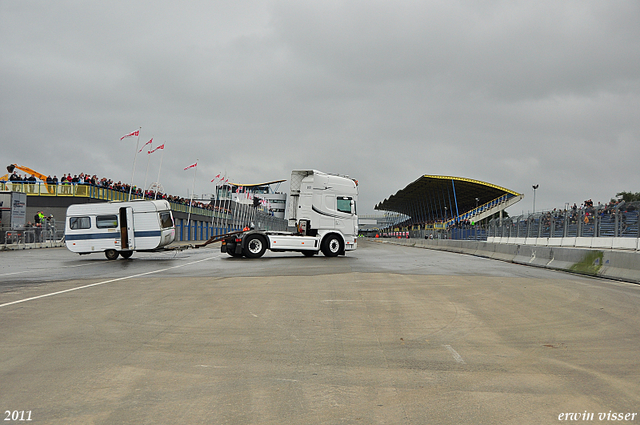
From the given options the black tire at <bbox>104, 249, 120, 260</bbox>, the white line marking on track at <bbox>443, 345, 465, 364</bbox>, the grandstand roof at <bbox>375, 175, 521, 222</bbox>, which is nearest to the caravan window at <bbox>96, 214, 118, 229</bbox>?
the black tire at <bbox>104, 249, 120, 260</bbox>

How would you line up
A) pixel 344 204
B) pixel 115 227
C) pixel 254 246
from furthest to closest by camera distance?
pixel 344 204 < pixel 254 246 < pixel 115 227

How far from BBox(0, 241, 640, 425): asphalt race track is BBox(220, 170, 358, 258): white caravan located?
15.3 meters

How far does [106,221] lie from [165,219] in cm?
258

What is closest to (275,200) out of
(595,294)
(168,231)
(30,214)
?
(30,214)

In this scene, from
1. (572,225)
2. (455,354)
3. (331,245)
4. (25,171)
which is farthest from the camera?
(25,171)

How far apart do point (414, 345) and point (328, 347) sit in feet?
3.29

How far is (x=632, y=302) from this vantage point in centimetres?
1029

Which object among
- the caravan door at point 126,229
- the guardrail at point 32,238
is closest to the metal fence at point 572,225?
the caravan door at point 126,229

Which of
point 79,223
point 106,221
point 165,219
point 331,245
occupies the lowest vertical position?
point 331,245

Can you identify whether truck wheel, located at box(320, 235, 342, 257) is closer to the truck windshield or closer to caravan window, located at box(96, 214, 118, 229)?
the truck windshield

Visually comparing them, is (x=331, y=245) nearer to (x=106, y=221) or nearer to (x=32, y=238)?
(x=106, y=221)

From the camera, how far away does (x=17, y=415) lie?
13.5 ft

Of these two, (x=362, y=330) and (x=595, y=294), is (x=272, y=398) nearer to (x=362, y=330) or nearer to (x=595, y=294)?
(x=362, y=330)

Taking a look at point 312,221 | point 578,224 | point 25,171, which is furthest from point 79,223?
point 25,171
